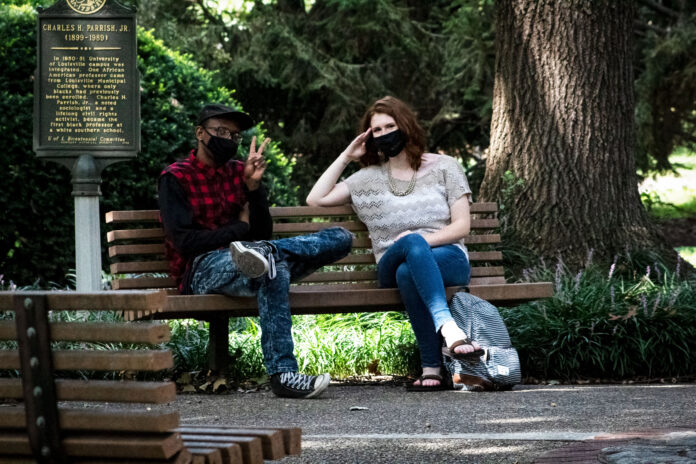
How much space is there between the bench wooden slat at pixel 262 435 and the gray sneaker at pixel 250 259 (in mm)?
2130

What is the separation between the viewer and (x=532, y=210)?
24.4ft

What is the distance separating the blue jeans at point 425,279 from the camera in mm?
5359

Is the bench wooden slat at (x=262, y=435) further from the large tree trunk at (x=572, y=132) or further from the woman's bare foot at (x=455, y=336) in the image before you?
the large tree trunk at (x=572, y=132)

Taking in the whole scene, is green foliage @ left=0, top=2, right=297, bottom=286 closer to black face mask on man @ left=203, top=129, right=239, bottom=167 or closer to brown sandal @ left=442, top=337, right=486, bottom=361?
black face mask on man @ left=203, top=129, right=239, bottom=167

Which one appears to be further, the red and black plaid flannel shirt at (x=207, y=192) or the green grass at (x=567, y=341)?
the green grass at (x=567, y=341)

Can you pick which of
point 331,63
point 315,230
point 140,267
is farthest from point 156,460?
point 331,63

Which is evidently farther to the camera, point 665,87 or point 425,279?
point 665,87

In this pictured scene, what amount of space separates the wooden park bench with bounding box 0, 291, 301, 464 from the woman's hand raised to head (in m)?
3.52

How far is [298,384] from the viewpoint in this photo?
5156 millimetres

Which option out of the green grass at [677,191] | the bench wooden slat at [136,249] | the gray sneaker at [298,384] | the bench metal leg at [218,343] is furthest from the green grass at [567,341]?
the green grass at [677,191]

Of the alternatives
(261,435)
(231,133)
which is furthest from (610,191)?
(261,435)

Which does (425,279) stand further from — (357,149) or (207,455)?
(207,455)

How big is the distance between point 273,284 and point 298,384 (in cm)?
49

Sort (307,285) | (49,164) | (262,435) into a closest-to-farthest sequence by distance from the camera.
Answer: (262,435), (307,285), (49,164)
